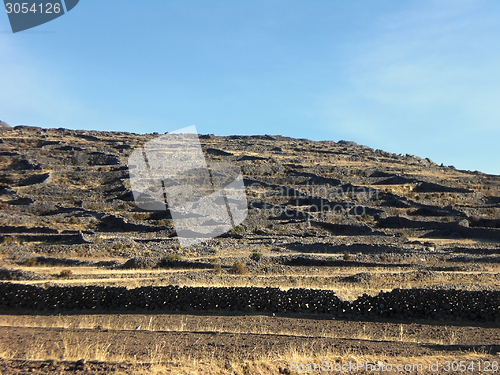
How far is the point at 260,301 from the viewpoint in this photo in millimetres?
13719

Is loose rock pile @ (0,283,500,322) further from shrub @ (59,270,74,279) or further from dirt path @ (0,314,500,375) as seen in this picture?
shrub @ (59,270,74,279)

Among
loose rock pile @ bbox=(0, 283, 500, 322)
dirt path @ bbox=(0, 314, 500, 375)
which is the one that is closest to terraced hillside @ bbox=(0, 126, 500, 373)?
loose rock pile @ bbox=(0, 283, 500, 322)

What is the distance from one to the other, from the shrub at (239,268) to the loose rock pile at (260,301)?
502 centimetres

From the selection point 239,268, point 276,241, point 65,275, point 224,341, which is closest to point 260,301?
point 224,341

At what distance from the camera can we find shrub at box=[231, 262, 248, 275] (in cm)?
1900

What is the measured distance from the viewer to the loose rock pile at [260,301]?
12914mm

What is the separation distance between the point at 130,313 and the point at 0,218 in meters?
25.9

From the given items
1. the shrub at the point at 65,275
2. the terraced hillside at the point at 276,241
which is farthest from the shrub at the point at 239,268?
the shrub at the point at 65,275

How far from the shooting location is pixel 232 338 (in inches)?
412

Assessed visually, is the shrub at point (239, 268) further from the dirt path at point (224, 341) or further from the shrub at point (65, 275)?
the shrub at point (65, 275)

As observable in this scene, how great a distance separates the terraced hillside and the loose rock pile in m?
0.04

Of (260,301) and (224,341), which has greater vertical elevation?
(260,301)

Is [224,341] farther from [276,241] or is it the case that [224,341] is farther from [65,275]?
[276,241]

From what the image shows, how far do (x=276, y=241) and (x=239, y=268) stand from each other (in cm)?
948
